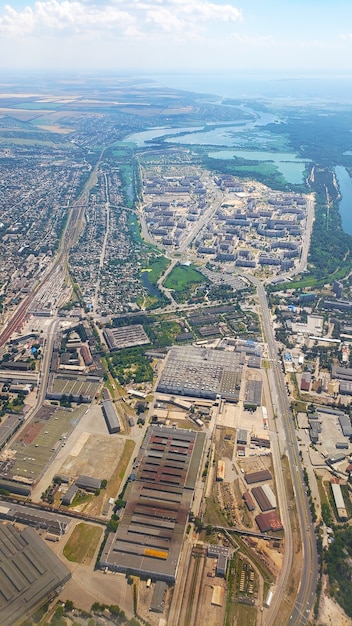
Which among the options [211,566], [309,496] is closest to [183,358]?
[309,496]

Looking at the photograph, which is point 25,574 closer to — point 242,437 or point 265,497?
point 265,497

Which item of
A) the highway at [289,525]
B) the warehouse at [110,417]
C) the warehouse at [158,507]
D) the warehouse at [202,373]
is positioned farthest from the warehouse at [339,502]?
the warehouse at [110,417]

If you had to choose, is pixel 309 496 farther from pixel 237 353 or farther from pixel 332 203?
pixel 332 203

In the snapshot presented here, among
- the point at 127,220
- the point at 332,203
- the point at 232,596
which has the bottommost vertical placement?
the point at 232,596

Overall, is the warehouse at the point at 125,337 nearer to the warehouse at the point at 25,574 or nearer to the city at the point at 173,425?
the city at the point at 173,425

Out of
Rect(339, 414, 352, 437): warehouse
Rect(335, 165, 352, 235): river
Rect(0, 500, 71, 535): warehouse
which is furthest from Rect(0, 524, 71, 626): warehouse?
Rect(335, 165, 352, 235): river

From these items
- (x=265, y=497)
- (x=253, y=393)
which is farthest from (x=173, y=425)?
(x=265, y=497)
